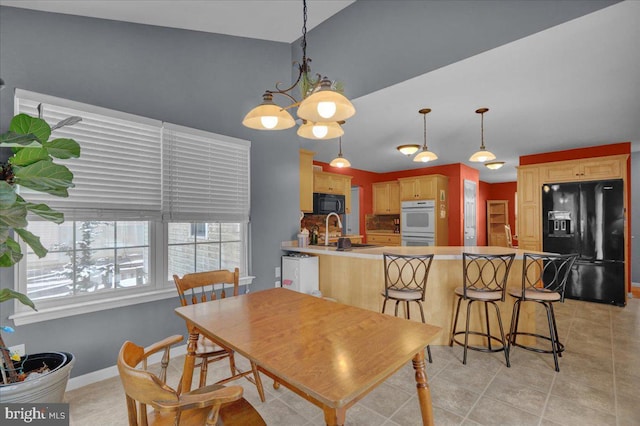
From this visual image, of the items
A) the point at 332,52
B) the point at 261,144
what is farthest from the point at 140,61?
the point at 332,52

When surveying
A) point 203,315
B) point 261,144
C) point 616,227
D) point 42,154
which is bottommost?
point 203,315

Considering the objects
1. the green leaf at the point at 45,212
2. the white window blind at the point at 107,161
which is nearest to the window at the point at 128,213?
the white window blind at the point at 107,161

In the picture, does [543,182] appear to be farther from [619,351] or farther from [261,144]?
[261,144]

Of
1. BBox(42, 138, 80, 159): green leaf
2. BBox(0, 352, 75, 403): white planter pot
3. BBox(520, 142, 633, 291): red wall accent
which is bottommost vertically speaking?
BBox(0, 352, 75, 403): white planter pot

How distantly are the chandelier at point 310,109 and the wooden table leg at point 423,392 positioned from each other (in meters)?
1.25

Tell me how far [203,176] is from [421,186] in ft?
16.4

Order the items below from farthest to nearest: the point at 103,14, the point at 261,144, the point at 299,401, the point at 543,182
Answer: the point at 543,182 → the point at 261,144 → the point at 103,14 → the point at 299,401

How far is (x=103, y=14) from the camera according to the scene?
2365 mm

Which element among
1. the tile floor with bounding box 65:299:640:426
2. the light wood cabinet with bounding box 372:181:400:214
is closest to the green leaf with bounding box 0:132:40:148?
the tile floor with bounding box 65:299:640:426

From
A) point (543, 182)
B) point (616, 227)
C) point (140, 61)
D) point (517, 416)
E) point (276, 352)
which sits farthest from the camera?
point (543, 182)

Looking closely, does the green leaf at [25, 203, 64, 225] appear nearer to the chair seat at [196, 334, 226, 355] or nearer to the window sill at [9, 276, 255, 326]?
the window sill at [9, 276, 255, 326]

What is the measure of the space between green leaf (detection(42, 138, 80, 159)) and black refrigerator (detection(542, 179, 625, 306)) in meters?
6.15

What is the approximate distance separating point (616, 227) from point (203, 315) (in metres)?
5.70

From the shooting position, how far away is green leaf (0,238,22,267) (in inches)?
61.1
